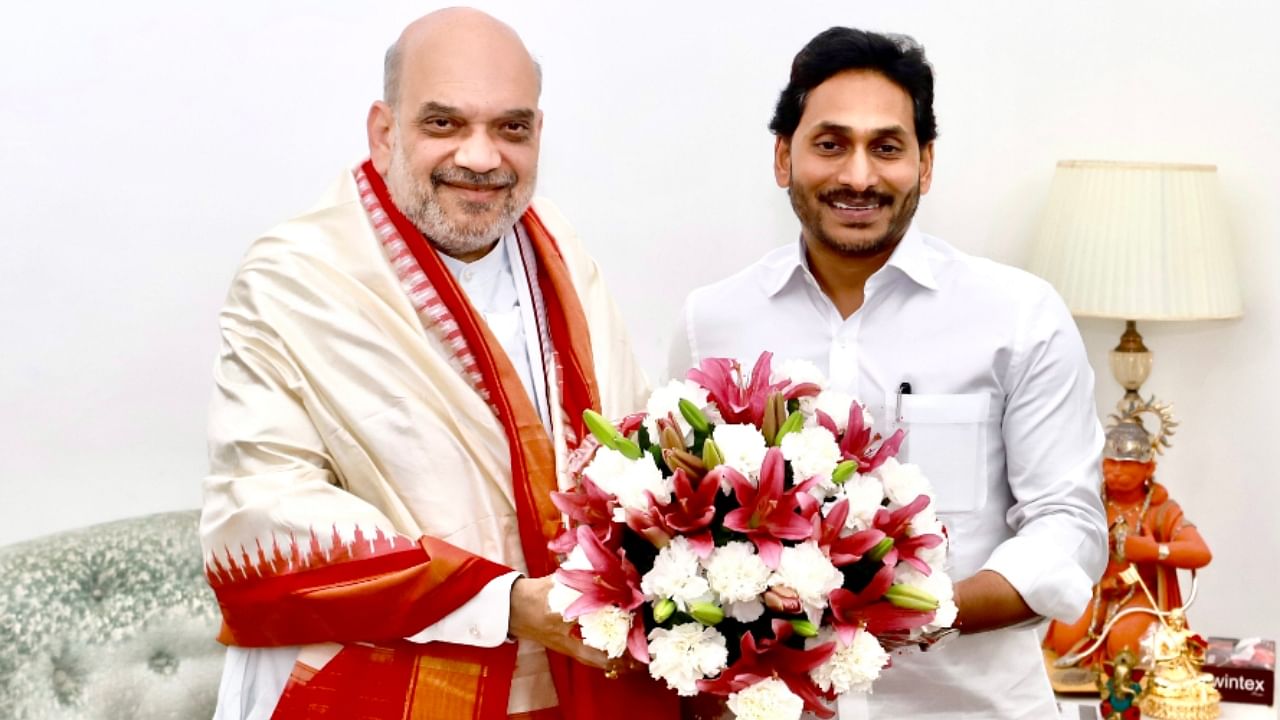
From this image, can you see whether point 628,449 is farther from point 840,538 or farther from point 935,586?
point 935,586

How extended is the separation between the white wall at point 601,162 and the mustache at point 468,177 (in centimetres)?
126

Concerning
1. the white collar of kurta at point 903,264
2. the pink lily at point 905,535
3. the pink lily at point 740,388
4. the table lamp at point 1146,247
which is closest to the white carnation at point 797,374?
the pink lily at point 740,388

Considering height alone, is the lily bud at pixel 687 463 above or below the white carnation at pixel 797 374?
below

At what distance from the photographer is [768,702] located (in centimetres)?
185

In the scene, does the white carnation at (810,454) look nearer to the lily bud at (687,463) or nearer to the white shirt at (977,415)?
the lily bud at (687,463)

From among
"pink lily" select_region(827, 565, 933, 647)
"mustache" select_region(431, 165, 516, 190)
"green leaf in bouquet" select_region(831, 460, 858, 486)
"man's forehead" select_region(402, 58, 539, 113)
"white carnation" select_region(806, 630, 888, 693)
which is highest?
"man's forehead" select_region(402, 58, 539, 113)

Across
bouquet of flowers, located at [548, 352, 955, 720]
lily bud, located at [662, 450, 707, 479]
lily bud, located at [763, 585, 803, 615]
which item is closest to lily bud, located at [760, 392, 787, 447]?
bouquet of flowers, located at [548, 352, 955, 720]

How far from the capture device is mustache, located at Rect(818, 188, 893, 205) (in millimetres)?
2494

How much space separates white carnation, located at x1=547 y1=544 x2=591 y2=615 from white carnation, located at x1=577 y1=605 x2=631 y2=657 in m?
0.05

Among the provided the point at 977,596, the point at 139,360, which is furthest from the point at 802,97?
the point at 139,360

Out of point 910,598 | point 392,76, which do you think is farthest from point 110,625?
point 910,598

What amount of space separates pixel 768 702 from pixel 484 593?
526mm

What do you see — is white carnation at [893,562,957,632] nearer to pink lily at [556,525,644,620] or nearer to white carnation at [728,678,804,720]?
white carnation at [728,678,804,720]

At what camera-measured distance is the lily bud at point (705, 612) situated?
6.04ft
